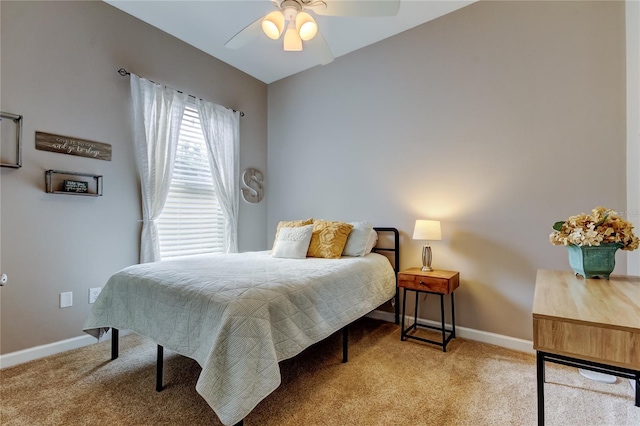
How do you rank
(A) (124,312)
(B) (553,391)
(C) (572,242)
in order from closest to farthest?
1. (C) (572,242)
2. (B) (553,391)
3. (A) (124,312)

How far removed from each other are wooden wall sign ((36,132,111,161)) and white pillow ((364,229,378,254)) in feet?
8.20

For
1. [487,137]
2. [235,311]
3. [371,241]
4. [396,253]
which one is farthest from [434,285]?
[235,311]

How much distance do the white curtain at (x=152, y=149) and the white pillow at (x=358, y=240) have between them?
185cm

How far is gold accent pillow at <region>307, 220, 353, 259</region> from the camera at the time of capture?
280 centimetres

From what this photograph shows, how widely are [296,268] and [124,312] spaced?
1.17 meters

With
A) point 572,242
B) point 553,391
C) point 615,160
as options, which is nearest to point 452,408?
point 553,391

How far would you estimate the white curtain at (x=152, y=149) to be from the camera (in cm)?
285

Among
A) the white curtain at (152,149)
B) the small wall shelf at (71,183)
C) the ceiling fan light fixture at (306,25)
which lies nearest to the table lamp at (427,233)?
the ceiling fan light fixture at (306,25)

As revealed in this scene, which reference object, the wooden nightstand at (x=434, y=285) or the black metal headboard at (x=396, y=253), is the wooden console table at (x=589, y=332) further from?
the black metal headboard at (x=396, y=253)

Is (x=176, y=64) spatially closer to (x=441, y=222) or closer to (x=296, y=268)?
(x=296, y=268)

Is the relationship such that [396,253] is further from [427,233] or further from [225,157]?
[225,157]

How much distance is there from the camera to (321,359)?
230 cm

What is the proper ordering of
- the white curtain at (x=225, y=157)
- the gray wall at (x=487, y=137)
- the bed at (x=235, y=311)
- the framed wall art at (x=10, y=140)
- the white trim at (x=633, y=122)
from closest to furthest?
the bed at (x=235, y=311)
the white trim at (x=633, y=122)
the framed wall art at (x=10, y=140)
the gray wall at (x=487, y=137)
the white curtain at (x=225, y=157)

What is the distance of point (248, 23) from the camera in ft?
9.82
